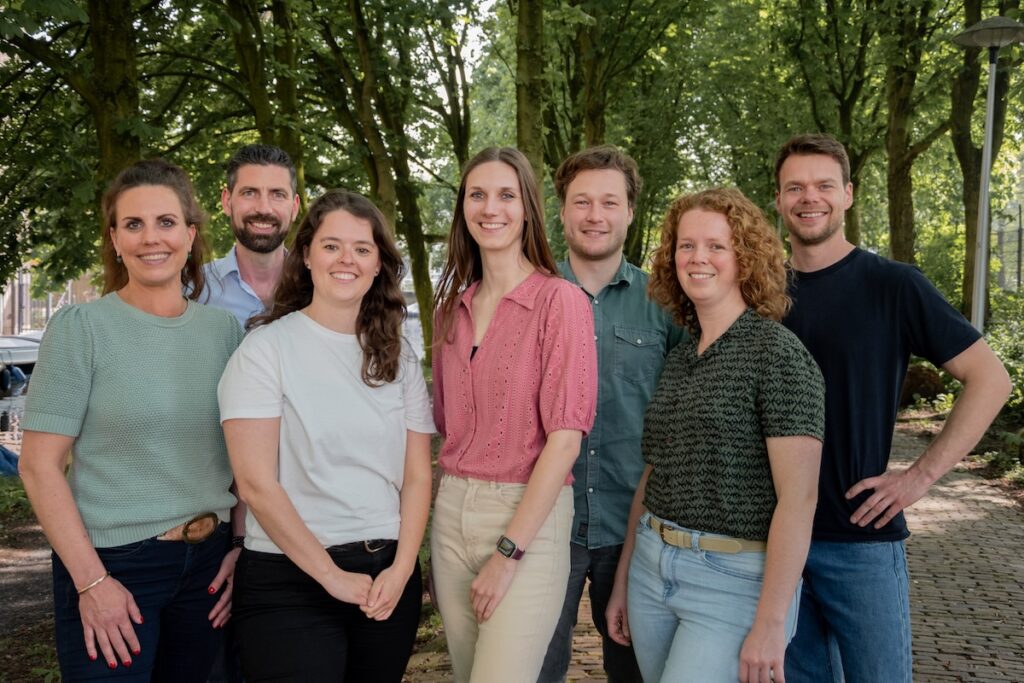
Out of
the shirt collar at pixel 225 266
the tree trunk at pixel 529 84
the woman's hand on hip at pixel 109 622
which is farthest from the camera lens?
the tree trunk at pixel 529 84

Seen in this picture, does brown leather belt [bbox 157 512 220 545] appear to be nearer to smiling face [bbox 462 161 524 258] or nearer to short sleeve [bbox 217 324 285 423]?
short sleeve [bbox 217 324 285 423]

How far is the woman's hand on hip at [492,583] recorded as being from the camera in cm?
280

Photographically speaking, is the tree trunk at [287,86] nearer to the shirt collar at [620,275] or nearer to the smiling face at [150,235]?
the shirt collar at [620,275]

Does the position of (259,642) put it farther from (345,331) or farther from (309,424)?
(345,331)

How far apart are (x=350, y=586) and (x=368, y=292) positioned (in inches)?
38.0

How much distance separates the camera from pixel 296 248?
314 cm

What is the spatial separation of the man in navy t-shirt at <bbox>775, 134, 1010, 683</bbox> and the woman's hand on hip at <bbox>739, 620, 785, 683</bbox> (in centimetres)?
61

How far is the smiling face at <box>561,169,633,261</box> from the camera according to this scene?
359 centimetres

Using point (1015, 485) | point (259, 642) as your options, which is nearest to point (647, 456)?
point (259, 642)

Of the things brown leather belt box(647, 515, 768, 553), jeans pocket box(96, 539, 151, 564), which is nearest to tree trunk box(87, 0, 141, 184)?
jeans pocket box(96, 539, 151, 564)

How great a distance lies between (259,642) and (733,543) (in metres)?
1.41

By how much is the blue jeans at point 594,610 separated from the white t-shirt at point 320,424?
927mm

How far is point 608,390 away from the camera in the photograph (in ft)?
12.0

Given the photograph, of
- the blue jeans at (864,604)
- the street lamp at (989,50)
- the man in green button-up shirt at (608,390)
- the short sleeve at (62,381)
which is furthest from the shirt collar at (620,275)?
the street lamp at (989,50)
